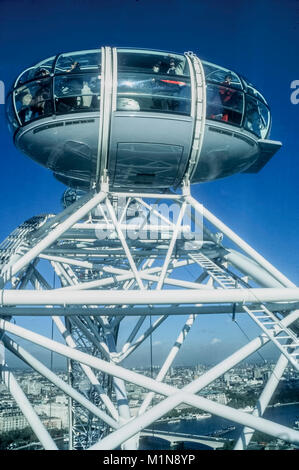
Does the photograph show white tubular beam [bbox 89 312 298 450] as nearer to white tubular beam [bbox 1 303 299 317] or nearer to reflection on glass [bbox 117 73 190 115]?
white tubular beam [bbox 1 303 299 317]

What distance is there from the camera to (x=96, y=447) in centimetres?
498

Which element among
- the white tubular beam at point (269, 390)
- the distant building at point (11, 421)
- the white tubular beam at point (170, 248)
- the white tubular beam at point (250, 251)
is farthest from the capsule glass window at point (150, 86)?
the distant building at point (11, 421)

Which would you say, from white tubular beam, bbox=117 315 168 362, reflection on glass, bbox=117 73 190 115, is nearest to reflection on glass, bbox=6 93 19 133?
reflection on glass, bbox=117 73 190 115

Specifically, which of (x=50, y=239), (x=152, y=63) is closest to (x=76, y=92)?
(x=152, y=63)

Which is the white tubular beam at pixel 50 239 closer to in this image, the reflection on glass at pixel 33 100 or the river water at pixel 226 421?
the reflection on glass at pixel 33 100

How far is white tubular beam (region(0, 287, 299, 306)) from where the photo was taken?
5.57 meters

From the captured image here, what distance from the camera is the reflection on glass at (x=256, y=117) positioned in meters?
7.72

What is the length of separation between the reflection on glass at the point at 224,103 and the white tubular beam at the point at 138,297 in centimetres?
323

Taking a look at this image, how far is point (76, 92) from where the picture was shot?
692cm

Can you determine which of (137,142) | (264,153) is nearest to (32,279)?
(137,142)

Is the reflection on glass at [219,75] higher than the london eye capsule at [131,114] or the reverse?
higher

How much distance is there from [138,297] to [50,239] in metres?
1.96

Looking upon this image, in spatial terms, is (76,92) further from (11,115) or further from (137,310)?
(137,310)

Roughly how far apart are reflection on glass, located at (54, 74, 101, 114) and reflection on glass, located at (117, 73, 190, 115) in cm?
43
